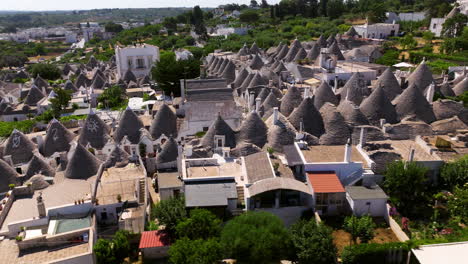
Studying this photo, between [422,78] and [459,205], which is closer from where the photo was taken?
[459,205]

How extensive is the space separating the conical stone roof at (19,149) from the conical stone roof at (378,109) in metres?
24.7

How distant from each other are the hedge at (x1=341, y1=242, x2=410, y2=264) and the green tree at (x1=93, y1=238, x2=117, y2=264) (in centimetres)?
972

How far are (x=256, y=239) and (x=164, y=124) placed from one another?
54.7 feet

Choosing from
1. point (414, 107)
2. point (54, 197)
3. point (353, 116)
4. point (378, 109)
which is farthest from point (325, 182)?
point (54, 197)

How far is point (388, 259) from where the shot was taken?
52.4 feet

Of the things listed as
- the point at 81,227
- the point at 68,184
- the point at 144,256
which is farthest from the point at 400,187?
the point at 68,184

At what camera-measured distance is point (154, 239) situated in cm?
1764

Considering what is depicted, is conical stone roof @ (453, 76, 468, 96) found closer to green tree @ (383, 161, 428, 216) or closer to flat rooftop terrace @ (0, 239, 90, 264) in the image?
green tree @ (383, 161, 428, 216)

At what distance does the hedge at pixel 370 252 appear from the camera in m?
15.7

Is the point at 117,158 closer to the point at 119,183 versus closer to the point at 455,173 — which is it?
the point at 119,183

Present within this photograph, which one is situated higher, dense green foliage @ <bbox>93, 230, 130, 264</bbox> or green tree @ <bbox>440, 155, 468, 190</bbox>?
green tree @ <bbox>440, 155, 468, 190</bbox>

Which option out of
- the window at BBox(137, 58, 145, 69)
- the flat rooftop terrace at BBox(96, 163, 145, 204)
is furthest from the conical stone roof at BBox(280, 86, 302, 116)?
the window at BBox(137, 58, 145, 69)

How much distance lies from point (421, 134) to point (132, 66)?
4311cm

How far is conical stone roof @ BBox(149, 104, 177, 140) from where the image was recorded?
1148 inches
